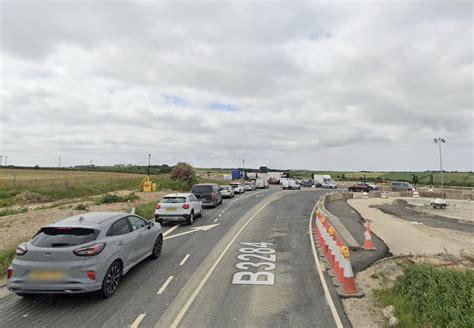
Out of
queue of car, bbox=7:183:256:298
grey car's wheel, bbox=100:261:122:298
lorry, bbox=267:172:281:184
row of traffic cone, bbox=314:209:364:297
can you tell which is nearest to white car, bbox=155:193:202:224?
queue of car, bbox=7:183:256:298

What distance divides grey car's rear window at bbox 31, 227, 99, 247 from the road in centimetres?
119

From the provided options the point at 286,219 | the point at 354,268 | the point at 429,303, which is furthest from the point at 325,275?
the point at 286,219

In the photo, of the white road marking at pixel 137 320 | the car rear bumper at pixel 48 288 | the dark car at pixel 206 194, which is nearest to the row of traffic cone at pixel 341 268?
the white road marking at pixel 137 320

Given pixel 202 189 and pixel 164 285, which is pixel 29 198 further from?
pixel 164 285

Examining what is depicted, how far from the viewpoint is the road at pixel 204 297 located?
19.6 feet

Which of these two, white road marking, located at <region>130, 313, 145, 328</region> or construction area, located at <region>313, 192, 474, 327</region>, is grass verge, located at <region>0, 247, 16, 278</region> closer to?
white road marking, located at <region>130, 313, 145, 328</region>

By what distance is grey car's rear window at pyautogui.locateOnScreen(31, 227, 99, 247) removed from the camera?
22.2ft

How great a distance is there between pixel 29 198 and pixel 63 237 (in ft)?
81.2

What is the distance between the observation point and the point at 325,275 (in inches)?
342

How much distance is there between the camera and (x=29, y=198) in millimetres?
27656

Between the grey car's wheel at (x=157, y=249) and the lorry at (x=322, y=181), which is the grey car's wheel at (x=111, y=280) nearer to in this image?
the grey car's wheel at (x=157, y=249)

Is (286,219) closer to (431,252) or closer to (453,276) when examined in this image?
(431,252)

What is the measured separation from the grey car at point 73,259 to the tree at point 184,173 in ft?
129

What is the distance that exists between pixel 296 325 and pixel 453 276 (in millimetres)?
3441
